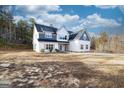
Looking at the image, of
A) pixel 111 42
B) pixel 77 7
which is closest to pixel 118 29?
pixel 111 42

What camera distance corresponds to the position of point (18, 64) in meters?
3.39

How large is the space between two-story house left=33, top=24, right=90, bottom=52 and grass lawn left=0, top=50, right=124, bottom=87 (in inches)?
3.8

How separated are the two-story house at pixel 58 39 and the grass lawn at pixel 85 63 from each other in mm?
96

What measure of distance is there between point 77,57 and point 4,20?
3.67 feet

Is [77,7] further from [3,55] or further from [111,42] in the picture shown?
[3,55]

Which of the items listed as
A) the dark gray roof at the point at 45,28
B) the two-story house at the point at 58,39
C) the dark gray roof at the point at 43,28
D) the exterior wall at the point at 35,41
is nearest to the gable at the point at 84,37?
the two-story house at the point at 58,39

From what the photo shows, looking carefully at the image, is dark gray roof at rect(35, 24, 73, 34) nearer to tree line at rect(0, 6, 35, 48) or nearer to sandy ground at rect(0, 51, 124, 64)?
tree line at rect(0, 6, 35, 48)

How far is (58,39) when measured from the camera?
3529 mm

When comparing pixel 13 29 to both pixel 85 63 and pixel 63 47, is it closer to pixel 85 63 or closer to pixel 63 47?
pixel 63 47

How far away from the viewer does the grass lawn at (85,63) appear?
10.8 feet

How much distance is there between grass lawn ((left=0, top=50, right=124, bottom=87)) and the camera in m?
3.29

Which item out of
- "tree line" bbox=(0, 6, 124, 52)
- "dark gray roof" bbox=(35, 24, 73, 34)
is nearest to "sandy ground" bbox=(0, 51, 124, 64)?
"tree line" bbox=(0, 6, 124, 52)

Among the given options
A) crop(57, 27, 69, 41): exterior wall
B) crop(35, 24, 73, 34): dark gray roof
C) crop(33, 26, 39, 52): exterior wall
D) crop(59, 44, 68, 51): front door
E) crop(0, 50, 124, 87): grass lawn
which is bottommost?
crop(0, 50, 124, 87): grass lawn

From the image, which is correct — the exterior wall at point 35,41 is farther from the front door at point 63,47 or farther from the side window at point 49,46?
the front door at point 63,47
